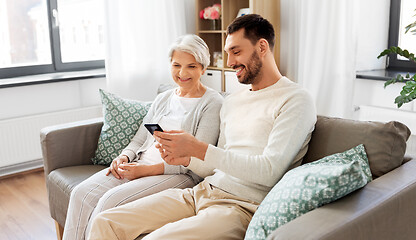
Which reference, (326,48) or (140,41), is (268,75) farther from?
(140,41)

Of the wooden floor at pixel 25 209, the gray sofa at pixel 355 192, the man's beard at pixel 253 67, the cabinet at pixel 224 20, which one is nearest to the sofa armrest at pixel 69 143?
the gray sofa at pixel 355 192

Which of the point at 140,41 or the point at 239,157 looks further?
the point at 140,41

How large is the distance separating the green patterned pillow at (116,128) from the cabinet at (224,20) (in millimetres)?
1416

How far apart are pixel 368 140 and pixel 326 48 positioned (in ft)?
5.91

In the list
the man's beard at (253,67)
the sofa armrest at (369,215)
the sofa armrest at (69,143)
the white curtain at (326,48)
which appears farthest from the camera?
the white curtain at (326,48)

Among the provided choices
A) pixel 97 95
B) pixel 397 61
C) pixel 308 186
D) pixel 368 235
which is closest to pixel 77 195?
pixel 308 186

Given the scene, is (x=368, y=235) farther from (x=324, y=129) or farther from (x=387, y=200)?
(x=324, y=129)

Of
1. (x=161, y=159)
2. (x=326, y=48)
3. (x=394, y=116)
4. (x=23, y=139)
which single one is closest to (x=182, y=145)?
(x=161, y=159)

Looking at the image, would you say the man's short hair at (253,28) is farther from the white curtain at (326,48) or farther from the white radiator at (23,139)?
the white radiator at (23,139)

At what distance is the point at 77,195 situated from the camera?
1.83m

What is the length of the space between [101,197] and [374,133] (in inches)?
43.3

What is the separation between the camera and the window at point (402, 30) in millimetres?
3162

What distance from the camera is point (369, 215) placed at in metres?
1.16

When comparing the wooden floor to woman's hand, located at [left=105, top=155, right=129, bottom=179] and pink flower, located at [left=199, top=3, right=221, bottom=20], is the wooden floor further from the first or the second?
pink flower, located at [left=199, top=3, right=221, bottom=20]
